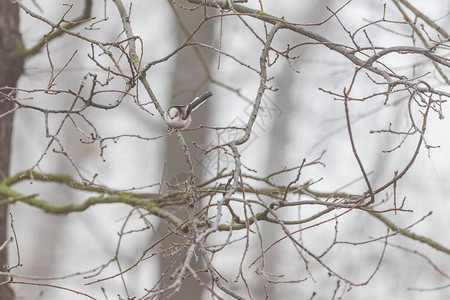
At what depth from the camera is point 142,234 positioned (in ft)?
33.4

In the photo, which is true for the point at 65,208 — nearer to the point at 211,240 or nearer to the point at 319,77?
the point at 211,240

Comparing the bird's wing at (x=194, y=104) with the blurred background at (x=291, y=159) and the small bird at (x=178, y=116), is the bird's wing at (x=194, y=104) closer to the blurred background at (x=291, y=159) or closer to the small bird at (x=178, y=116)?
the small bird at (x=178, y=116)

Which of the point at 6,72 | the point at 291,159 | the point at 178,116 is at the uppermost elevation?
the point at 291,159

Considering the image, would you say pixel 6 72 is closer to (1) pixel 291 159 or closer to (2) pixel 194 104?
(2) pixel 194 104

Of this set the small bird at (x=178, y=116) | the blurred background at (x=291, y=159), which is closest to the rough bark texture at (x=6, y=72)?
the small bird at (x=178, y=116)

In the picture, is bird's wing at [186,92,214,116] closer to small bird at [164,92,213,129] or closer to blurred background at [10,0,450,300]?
small bird at [164,92,213,129]

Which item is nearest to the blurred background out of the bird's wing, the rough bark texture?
the rough bark texture

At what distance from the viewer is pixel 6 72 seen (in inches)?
160

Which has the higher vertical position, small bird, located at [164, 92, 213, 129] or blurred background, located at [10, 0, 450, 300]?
blurred background, located at [10, 0, 450, 300]

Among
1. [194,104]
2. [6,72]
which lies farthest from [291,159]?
[194,104]

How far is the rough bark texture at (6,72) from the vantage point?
13.3 ft

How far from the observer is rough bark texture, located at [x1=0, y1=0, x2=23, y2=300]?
4.04 metres

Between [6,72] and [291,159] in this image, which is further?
[291,159]

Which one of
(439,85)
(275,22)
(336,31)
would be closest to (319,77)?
(336,31)
